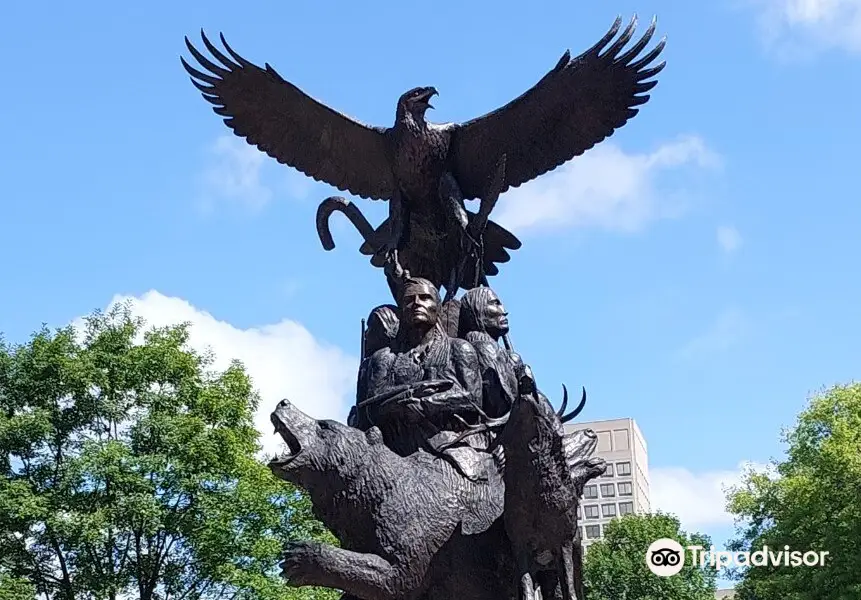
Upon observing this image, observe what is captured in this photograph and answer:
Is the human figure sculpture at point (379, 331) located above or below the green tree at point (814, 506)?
below

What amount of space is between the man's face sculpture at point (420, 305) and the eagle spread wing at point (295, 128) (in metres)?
1.49

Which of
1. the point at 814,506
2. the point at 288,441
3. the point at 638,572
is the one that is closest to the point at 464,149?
the point at 288,441

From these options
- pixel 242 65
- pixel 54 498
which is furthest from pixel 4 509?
pixel 242 65

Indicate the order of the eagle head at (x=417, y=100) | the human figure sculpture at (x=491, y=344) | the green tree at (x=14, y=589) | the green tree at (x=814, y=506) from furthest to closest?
the green tree at (x=814, y=506)
the green tree at (x=14, y=589)
the eagle head at (x=417, y=100)
the human figure sculpture at (x=491, y=344)

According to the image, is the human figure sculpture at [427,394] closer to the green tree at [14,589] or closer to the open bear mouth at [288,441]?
the open bear mouth at [288,441]

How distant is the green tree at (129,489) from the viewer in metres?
17.1

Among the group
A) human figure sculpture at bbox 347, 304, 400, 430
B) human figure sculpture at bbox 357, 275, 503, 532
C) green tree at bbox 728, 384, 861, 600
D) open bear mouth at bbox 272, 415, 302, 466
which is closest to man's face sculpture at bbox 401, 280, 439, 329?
human figure sculpture at bbox 357, 275, 503, 532

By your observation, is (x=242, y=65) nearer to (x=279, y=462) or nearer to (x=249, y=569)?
(x=279, y=462)

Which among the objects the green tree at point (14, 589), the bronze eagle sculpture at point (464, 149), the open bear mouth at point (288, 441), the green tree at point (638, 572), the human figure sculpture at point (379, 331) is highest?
the green tree at point (638, 572)

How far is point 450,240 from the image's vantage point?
711cm

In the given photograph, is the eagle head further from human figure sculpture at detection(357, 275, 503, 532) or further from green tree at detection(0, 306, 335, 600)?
green tree at detection(0, 306, 335, 600)

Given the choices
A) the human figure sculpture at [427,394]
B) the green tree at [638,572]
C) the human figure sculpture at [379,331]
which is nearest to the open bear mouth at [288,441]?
the human figure sculpture at [427,394]

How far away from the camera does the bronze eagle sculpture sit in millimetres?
7078

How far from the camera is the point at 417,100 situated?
7078mm
